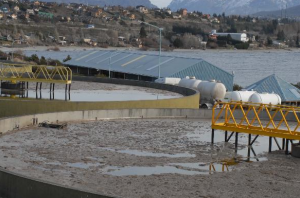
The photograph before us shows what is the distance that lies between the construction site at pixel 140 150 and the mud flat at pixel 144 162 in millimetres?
21

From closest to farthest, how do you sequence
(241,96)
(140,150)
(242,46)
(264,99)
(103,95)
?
(140,150)
(103,95)
(264,99)
(241,96)
(242,46)

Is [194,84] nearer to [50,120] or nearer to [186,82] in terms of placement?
[186,82]

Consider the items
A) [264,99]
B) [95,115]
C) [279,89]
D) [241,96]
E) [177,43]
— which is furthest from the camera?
[177,43]

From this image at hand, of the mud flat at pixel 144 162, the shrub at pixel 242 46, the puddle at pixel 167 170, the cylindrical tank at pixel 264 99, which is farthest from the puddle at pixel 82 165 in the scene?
the shrub at pixel 242 46

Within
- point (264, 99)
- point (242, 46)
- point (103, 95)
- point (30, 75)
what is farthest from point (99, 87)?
point (242, 46)

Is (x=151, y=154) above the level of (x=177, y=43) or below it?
above

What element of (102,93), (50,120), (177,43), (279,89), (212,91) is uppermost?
(50,120)

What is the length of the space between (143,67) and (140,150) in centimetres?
2844

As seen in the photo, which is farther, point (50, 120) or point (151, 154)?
point (50, 120)

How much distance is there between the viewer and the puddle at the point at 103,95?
27469 millimetres

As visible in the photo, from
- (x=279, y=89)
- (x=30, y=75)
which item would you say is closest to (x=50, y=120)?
(x=30, y=75)

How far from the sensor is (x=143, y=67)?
149 feet

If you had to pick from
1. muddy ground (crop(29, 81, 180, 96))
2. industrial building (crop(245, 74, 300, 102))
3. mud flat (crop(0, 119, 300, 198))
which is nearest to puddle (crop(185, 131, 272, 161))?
mud flat (crop(0, 119, 300, 198))

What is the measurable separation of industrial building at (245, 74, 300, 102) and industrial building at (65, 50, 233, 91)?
2.86 m
